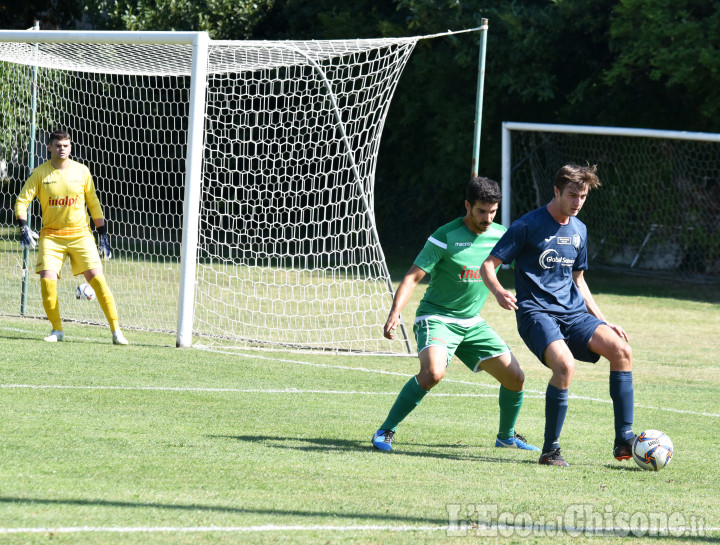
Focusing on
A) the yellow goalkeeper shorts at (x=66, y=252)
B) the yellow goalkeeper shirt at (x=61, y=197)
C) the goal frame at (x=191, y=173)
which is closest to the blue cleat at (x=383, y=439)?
the goal frame at (x=191, y=173)

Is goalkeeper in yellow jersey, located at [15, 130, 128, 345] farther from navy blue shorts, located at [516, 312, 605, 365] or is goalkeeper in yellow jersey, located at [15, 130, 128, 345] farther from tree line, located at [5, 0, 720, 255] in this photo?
tree line, located at [5, 0, 720, 255]

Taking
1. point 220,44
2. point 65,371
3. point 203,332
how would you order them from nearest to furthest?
point 65,371 < point 220,44 < point 203,332

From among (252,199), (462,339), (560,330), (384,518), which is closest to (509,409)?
(462,339)

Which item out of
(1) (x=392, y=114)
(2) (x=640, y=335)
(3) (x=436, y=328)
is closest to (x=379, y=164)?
(1) (x=392, y=114)

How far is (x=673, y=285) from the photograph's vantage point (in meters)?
19.9

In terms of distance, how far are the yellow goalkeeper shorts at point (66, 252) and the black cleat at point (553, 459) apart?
5.86 meters

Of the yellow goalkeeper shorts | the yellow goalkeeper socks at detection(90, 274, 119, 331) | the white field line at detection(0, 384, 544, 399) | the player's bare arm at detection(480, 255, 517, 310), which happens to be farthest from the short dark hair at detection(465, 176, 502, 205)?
the yellow goalkeeper shorts

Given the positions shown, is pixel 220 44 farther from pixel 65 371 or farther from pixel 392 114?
pixel 392 114

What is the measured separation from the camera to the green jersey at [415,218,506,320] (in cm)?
664

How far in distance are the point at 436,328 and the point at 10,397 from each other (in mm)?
3243

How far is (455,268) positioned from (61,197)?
5.38 meters

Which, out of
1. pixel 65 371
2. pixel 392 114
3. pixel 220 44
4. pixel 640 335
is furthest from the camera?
pixel 392 114

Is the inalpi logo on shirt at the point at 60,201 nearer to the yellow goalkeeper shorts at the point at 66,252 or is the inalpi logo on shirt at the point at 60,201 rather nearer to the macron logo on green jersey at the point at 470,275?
the yellow goalkeeper shorts at the point at 66,252

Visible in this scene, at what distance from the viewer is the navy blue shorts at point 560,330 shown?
629 cm
